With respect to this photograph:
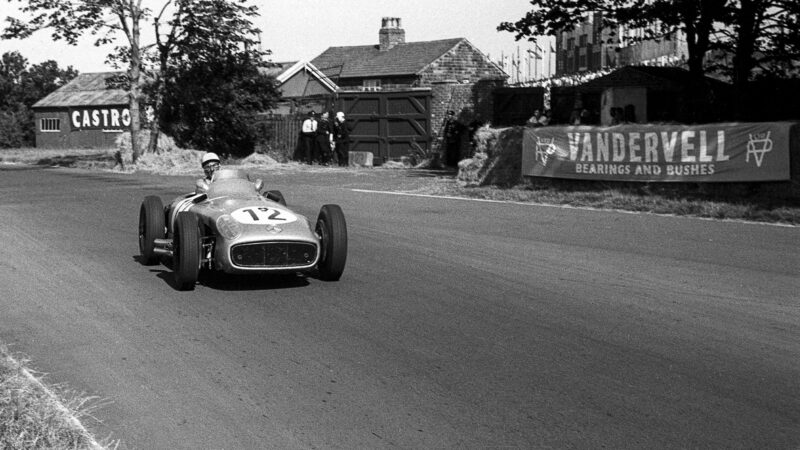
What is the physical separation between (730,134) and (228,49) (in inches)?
847

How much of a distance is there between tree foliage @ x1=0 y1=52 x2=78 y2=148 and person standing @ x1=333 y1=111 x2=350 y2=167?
40636 mm

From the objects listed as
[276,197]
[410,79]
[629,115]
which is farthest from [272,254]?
[410,79]

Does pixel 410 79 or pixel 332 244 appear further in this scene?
pixel 410 79

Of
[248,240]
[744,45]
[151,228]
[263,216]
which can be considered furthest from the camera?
[744,45]

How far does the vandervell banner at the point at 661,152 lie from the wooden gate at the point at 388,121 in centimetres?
1080

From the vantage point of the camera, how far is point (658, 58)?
4453cm

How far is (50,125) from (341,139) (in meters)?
42.3

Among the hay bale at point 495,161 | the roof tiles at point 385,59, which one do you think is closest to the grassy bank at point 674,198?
the hay bale at point 495,161

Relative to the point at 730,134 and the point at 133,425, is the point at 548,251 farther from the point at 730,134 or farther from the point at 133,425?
the point at 133,425

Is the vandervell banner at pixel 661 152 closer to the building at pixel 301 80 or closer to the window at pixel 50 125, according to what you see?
the building at pixel 301 80

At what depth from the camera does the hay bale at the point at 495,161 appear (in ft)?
65.1

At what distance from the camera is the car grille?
838 cm

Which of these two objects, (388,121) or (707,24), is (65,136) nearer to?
(388,121)

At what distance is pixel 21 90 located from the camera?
249 feet
